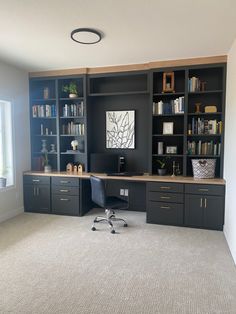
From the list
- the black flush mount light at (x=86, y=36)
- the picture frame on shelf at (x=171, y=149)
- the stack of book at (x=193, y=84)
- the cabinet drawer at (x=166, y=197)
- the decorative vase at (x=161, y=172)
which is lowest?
the cabinet drawer at (x=166, y=197)

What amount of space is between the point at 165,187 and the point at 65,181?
174 cm

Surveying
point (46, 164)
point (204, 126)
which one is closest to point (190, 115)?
point (204, 126)

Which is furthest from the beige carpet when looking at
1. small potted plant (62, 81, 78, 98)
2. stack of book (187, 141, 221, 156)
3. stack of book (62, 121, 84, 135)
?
small potted plant (62, 81, 78, 98)

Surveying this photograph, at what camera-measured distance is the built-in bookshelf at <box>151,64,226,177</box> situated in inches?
152

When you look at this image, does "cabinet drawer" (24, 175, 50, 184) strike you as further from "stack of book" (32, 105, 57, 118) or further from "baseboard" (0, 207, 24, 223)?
"stack of book" (32, 105, 57, 118)

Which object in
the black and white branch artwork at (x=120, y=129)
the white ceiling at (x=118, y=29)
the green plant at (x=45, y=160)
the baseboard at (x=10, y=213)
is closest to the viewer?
the white ceiling at (x=118, y=29)

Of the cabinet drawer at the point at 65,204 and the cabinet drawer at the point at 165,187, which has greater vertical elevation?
the cabinet drawer at the point at 165,187

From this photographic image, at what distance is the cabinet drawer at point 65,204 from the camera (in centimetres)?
423

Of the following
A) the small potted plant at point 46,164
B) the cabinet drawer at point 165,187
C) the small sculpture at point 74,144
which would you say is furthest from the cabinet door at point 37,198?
the cabinet drawer at point 165,187

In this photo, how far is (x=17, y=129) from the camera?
436 cm

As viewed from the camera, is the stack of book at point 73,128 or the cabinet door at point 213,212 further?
the stack of book at point 73,128

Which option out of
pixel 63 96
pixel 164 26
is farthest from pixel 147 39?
pixel 63 96

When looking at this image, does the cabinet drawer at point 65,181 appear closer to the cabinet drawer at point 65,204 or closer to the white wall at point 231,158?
the cabinet drawer at point 65,204

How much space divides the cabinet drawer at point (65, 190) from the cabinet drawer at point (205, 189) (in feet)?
6.16
